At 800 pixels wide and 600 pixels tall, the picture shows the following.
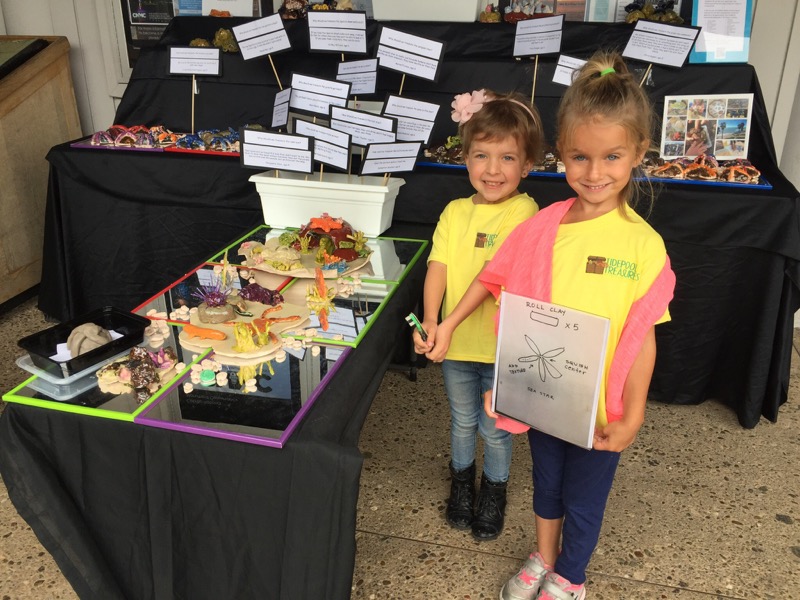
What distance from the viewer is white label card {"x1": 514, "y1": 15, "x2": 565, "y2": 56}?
253 centimetres

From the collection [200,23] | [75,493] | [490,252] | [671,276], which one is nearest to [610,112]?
[671,276]

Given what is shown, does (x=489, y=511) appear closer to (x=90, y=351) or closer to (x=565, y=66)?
(x=90, y=351)

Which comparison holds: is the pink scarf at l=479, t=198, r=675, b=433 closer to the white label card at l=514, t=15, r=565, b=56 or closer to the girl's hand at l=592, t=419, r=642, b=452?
the girl's hand at l=592, t=419, r=642, b=452

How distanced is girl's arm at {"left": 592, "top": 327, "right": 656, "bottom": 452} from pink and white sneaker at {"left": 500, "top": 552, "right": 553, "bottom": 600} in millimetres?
477

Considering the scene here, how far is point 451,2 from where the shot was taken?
9.12 feet

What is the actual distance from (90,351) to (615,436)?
3.30 feet

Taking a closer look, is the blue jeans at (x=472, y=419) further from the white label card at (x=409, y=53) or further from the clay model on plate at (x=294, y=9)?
the clay model on plate at (x=294, y=9)

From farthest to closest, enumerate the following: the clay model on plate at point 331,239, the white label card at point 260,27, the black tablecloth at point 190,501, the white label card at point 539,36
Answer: the white label card at point 260,27, the white label card at point 539,36, the clay model on plate at point 331,239, the black tablecloth at point 190,501

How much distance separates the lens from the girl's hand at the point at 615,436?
1.26 meters

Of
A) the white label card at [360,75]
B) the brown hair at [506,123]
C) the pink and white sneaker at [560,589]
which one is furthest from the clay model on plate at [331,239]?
the pink and white sneaker at [560,589]

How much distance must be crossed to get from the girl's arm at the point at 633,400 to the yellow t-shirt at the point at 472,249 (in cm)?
42

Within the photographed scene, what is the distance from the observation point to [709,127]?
2.44 meters

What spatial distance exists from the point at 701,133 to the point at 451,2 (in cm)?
114

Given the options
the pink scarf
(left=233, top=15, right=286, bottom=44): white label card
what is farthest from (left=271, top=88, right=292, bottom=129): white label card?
the pink scarf
